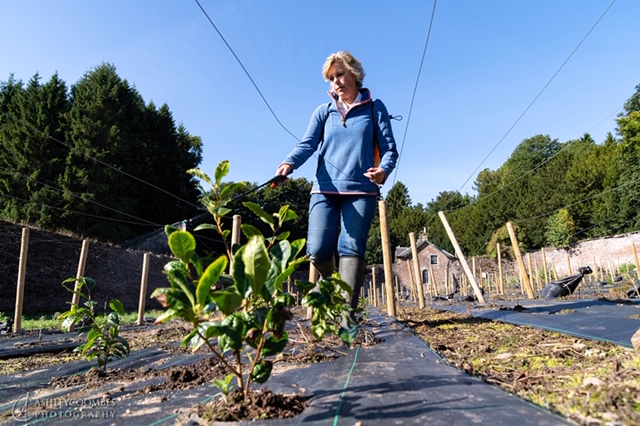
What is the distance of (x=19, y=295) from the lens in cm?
539

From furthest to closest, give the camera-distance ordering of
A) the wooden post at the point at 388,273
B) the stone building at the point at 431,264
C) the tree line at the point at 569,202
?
the stone building at the point at 431,264 < the tree line at the point at 569,202 < the wooden post at the point at 388,273

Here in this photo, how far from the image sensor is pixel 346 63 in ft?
7.98

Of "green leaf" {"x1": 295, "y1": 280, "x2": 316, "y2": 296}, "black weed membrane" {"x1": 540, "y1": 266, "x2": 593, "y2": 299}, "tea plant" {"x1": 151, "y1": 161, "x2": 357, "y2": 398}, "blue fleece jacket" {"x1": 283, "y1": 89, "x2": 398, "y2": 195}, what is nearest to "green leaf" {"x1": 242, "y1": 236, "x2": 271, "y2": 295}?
"tea plant" {"x1": 151, "y1": 161, "x2": 357, "y2": 398}

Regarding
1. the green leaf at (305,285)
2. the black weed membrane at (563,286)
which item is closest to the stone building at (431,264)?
the black weed membrane at (563,286)

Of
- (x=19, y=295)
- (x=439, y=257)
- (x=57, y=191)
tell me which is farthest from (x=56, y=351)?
(x=439, y=257)

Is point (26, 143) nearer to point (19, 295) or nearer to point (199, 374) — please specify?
point (19, 295)

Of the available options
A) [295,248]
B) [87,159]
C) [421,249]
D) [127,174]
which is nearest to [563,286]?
[295,248]

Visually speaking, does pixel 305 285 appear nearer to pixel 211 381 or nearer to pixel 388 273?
pixel 211 381

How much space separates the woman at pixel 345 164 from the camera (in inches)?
84.6

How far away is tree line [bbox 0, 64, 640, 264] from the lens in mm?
16719

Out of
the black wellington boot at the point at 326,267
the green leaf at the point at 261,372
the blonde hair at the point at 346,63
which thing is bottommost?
the green leaf at the point at 261,372

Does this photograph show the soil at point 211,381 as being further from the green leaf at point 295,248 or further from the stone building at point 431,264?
the stone building at point 431,264

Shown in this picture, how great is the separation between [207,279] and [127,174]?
15360 millimetres

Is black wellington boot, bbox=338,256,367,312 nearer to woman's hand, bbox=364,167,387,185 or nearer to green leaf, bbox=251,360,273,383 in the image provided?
woman's hand, bbox=364,167,387,185
